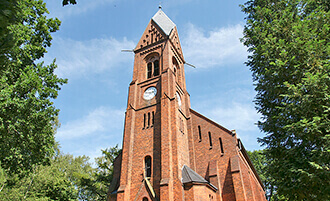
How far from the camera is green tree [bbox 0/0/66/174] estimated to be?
9.30 meters

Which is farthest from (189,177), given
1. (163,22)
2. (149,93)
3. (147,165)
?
(163,22)

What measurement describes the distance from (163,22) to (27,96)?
2140cm

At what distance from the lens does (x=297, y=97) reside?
27.8 ft

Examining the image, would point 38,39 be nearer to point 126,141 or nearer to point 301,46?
point 126,141

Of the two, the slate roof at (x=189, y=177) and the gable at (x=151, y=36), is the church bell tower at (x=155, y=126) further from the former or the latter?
the slate roof at (x=189, y=177)

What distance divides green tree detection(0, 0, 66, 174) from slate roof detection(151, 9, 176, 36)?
15084 millimetres

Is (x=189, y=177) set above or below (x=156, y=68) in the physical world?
below

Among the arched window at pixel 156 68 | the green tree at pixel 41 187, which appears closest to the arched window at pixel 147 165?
the green tree at pixel 41 187

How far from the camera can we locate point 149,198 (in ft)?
49.7

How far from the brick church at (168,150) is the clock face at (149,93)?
4.5 inches

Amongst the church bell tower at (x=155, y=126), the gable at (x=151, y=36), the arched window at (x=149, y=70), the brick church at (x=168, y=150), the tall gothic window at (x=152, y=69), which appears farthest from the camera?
the gable at (x=151, y=36)

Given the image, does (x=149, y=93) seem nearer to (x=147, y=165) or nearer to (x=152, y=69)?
(x=152, y=69)

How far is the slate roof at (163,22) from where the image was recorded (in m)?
26.2

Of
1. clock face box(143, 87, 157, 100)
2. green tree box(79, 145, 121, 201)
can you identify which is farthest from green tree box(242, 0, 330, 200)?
green tree box(79, 145, 121, 201)
